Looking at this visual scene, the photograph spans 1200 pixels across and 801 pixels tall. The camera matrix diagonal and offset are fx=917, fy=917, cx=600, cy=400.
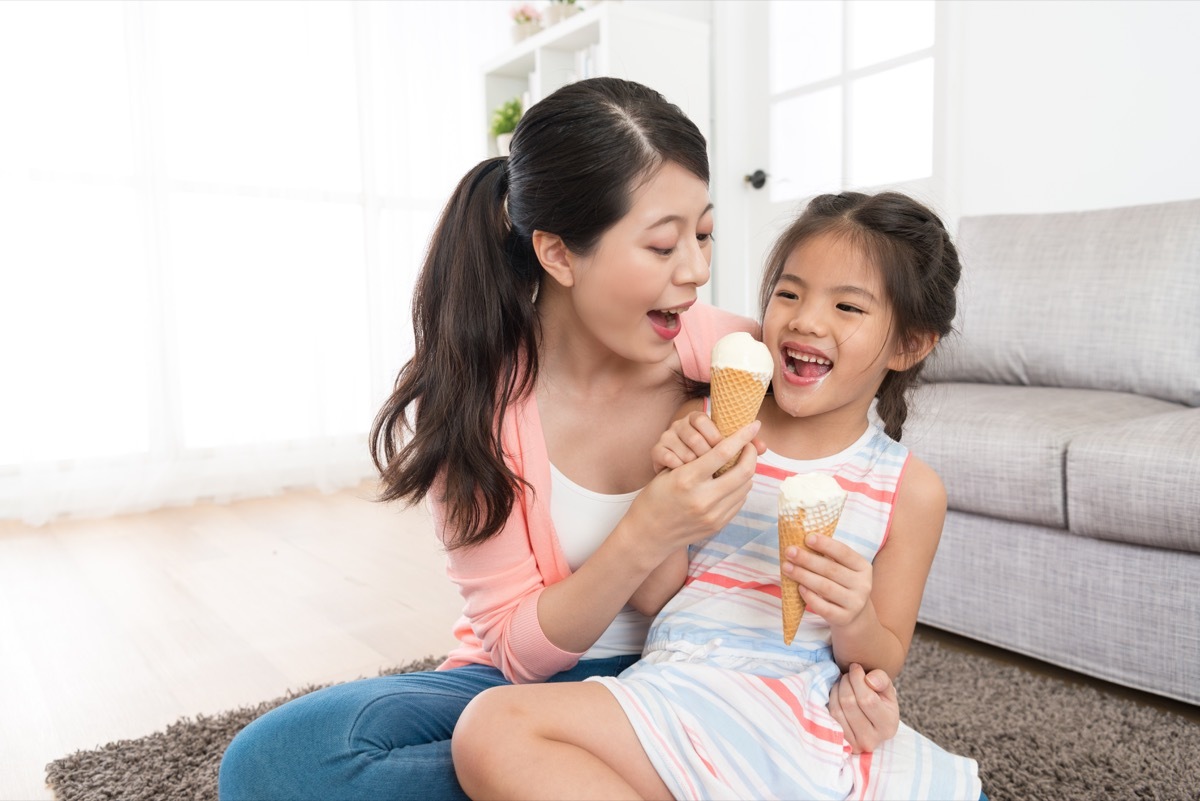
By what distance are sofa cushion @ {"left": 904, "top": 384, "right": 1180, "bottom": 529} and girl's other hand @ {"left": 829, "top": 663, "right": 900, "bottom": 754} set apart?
954mm

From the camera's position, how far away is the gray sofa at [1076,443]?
179 cm

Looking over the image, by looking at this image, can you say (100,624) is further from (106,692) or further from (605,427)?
(605,427)

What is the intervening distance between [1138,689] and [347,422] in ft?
11.2

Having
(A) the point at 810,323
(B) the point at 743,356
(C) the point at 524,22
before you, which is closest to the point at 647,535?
(B) the point at 743,356

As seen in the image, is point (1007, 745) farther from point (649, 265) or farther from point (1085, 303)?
point (1085, 303)

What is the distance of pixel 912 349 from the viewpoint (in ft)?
4.00

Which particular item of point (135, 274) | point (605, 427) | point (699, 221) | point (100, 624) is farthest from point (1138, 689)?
point (135, 274)

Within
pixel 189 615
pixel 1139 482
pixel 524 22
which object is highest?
pixel 524 22

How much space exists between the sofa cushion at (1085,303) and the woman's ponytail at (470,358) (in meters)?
1.53

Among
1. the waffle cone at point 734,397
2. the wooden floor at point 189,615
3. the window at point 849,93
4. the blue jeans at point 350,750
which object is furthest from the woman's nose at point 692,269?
the window at point 849,93

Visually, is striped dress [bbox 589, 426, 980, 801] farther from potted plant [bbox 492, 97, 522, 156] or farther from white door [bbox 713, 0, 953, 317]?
potted plant [bbox 492, 97, 522, 156]

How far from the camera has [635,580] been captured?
1.07 metres

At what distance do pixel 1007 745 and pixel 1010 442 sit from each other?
0.67 m

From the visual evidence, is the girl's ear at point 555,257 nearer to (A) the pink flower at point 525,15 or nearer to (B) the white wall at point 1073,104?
(B) the white wall at point 1073,104
